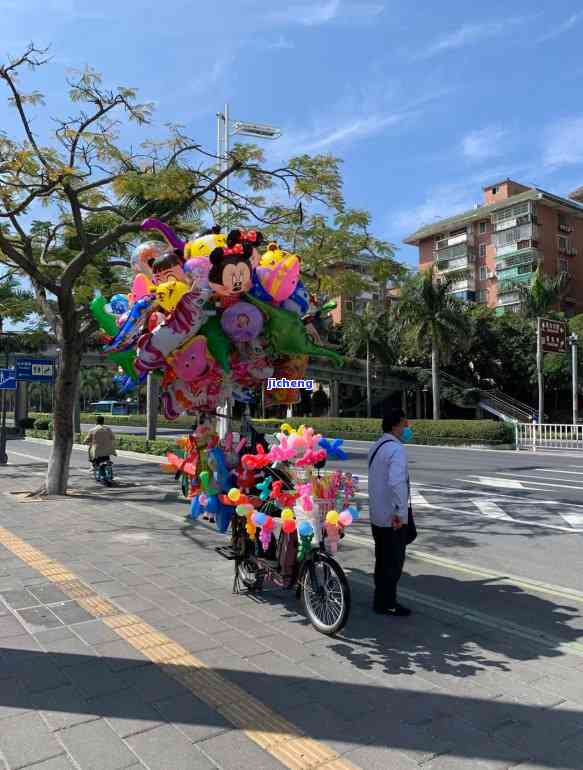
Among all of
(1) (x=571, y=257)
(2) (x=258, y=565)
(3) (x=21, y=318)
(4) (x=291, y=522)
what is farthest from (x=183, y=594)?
(1) (x=571, y=257)

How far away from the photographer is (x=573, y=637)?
480 cm

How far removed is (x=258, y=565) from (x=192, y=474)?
1.07m

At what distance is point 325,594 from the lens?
4723 mm

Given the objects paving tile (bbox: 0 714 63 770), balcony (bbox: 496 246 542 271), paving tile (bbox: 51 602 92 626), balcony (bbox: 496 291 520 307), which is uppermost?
balcony (bbox: 496 246 542 271)

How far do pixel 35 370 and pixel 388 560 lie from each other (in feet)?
62.7

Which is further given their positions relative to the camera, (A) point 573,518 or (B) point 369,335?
(B) point 369,335

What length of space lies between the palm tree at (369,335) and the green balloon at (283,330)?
121ft

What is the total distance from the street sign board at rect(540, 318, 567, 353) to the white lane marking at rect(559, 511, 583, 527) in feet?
72.1

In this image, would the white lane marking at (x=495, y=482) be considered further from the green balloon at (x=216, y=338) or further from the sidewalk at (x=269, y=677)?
the green balloon at (x=216, y=338)

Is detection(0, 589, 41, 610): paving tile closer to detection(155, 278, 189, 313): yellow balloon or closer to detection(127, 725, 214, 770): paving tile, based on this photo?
detection(127, 725, 214, 770): paving tile

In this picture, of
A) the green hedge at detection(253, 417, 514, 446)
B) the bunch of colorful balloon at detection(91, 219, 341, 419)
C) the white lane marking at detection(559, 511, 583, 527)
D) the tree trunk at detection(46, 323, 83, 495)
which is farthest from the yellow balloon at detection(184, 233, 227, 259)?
the green hedge at detection(253, 417, 514, 446)

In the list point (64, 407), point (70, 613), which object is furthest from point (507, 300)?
point (70, 613)

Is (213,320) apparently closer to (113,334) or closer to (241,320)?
(241,320)

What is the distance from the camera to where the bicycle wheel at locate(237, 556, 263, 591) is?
18.5ft
